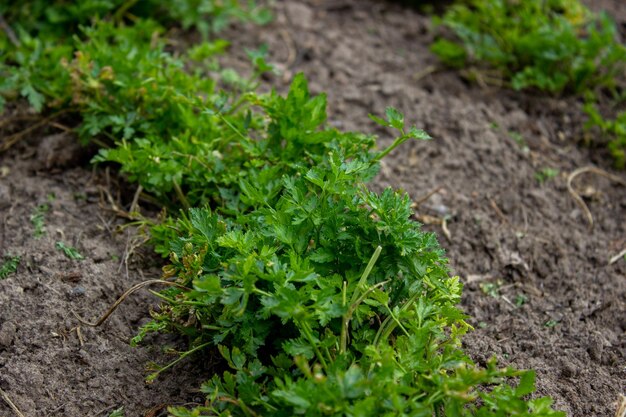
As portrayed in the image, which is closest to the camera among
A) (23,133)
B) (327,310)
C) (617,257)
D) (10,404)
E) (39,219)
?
(327,310)

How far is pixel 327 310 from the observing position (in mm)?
2100

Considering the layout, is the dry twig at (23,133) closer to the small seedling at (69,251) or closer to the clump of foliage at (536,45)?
the small seedling at (69,251)

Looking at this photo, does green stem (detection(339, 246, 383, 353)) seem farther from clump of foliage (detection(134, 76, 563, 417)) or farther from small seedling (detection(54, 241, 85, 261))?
small seedling (detection(54, 241, 85, 261))

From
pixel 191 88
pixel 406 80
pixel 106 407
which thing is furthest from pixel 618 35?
pixel 106 407

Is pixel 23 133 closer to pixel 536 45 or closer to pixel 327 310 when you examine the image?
pixel 327 310

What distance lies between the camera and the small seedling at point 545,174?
3.50 metres

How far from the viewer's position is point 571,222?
10.9 ft

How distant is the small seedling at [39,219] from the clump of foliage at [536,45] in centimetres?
232

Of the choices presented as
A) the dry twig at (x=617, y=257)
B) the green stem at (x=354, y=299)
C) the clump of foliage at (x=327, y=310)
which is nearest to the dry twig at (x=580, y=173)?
the dry twig at (x=617, y=257)

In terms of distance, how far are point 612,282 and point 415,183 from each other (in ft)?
3.14

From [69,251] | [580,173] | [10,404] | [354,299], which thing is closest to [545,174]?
[580,173]

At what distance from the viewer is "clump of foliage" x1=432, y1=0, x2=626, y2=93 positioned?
385 centimetres

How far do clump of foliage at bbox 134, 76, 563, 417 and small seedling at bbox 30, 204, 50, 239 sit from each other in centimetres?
63

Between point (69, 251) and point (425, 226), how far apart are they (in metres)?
1.49
